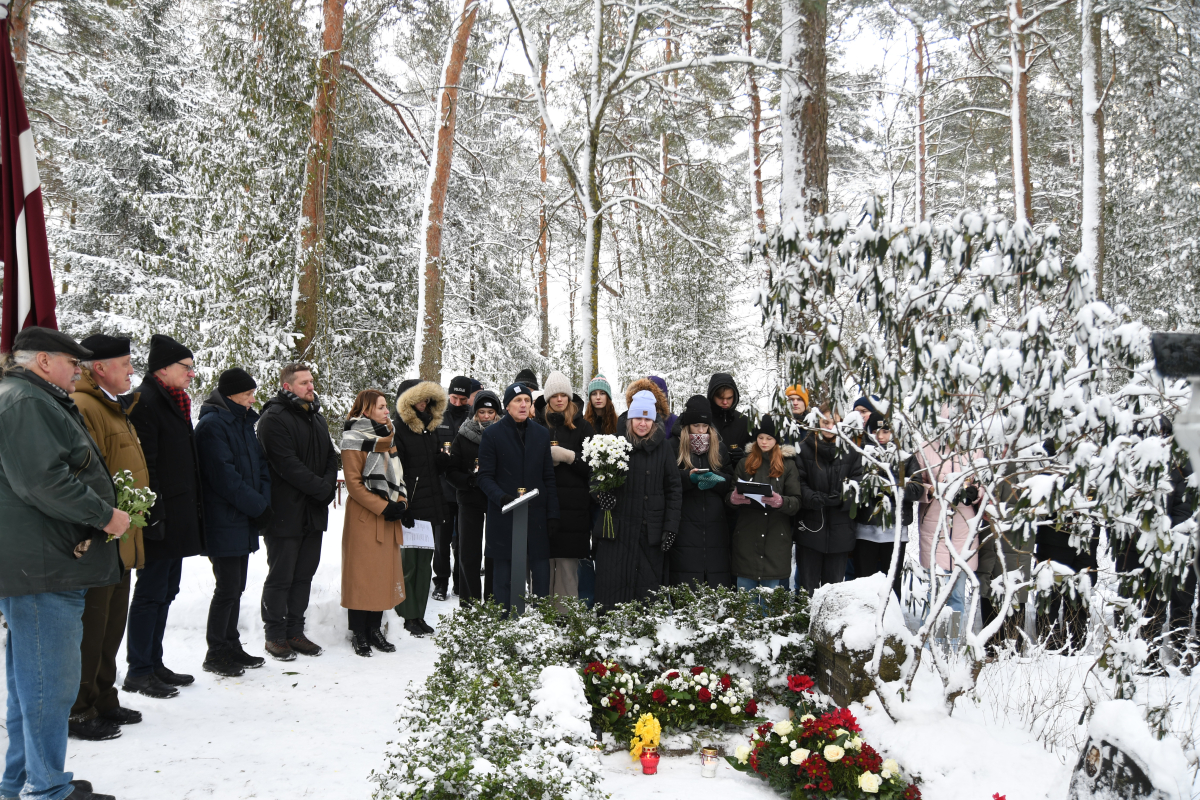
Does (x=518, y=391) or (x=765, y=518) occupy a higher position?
(x=518, y=391)

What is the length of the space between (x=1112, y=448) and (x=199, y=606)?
19.1 ft

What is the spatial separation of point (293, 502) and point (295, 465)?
0.28 meters

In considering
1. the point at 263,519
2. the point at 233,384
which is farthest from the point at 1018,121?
the point at 263,519

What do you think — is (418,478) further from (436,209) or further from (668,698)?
(436,209)

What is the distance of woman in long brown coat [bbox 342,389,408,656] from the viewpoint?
17.6 ft

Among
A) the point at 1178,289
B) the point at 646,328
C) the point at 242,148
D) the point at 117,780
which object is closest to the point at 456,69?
the point at 242,148

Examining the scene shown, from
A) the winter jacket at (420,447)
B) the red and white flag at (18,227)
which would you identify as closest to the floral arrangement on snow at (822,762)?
the winter jacket at (420,447)

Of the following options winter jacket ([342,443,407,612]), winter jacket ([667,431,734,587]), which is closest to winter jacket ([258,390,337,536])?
winter jacket ([342,443,407,612])

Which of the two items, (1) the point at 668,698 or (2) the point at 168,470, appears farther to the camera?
(2) the point at 168,470

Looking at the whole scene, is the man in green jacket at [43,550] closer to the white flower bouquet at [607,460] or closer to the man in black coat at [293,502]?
the man in black coat at [293,502]

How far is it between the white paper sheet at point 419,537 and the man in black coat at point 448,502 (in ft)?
2.21

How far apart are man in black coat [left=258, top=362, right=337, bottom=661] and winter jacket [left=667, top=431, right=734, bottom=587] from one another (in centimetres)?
256

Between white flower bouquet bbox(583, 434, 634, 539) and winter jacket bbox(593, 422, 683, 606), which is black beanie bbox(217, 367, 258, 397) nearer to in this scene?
white flower bouquet bbox(583, 434, 634, 539)

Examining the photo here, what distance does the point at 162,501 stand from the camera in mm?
4191
